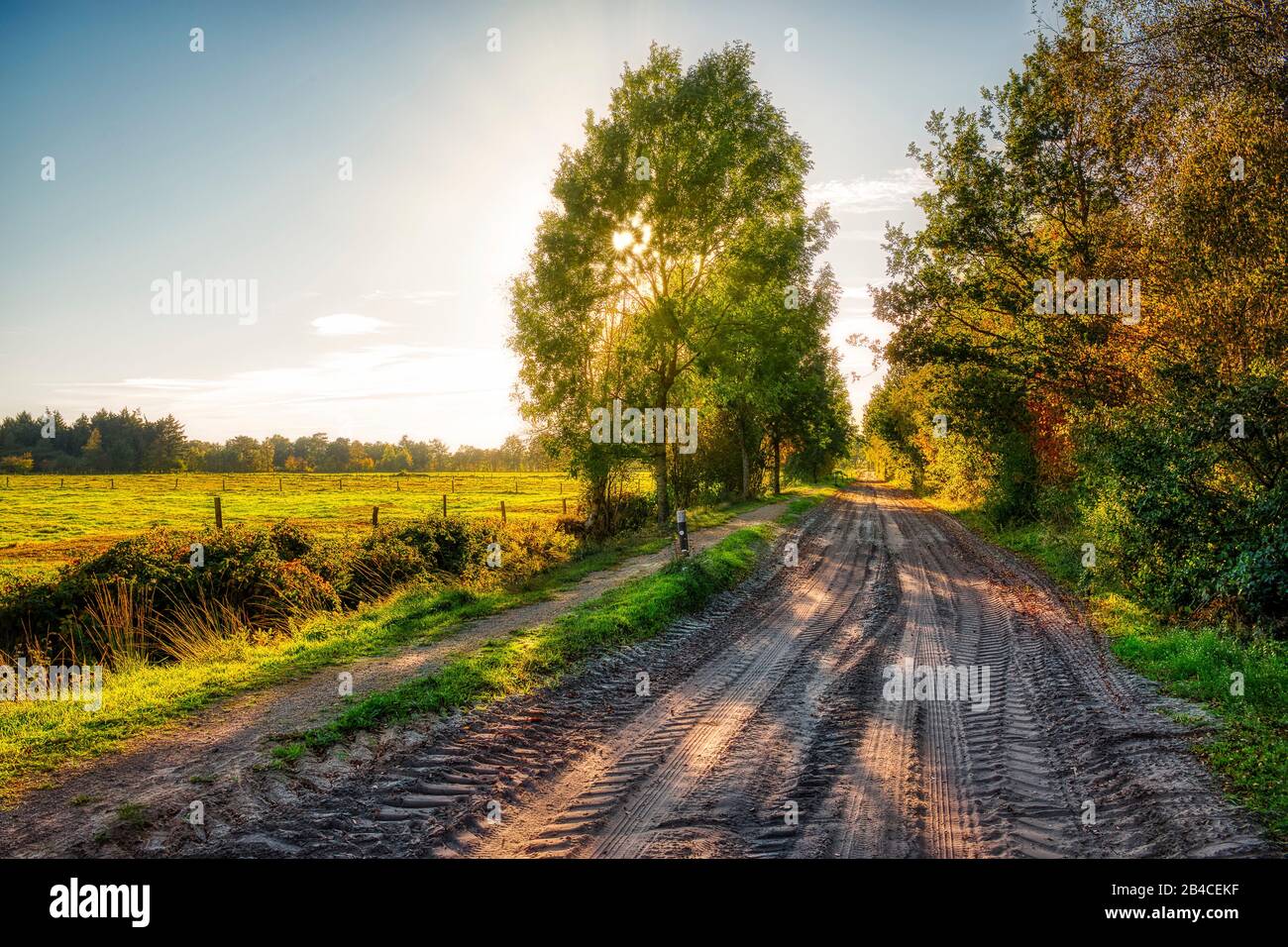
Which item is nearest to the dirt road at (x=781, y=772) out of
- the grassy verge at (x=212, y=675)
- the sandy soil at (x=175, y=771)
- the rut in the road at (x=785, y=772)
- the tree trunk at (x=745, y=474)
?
the rut in the road at (x=785, y=772)

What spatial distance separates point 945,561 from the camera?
1792 cm

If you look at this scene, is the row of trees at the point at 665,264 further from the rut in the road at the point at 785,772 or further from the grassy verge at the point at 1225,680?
the rut in the road at the point at 785,772

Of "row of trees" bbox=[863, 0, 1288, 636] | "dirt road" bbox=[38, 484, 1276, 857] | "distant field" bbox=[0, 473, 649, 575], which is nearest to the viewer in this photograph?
"dirt road" bbox=[38, 484, 1276, 857]

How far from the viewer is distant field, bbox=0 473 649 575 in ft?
107

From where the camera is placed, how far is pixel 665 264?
21891mm

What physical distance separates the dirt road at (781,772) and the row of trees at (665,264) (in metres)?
14.1

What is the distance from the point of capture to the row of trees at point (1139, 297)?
976cm

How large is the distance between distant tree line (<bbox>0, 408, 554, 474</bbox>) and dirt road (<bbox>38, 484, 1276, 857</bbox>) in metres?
70.1

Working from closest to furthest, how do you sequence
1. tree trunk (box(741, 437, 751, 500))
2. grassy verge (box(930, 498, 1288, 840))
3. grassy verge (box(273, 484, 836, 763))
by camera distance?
1. grassy verge (box(930, 498, 1288, 840))
2. grassy verge (box(273, 484, 836, 763))
3. tree trunk (box(741, 437, 751, 500))

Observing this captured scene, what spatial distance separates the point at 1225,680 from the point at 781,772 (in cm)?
524

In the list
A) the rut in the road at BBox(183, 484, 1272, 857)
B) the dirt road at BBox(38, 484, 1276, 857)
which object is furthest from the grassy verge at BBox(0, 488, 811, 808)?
the rut in the road at BBox(183, 484, 1272, 857)

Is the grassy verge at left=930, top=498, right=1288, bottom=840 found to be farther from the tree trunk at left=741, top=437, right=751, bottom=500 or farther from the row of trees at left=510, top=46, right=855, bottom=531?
the tree trunk at left=741, top=437, right=751, bottom=500
